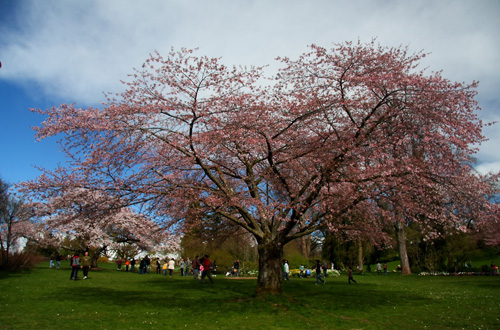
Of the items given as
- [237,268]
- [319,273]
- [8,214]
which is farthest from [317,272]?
[8,214]

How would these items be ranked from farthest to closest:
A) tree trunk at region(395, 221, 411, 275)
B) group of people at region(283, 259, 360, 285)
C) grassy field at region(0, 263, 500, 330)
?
tree trunk at region(395, 221, 411, 275) < group of people at region(283, 259, 360, 285) < grassy field at region(0, 263, 500, 330)

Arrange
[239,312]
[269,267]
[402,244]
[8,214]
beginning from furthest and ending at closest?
1. [402,244]
2. [8,214]
3. [269,267]
4. [239,312]

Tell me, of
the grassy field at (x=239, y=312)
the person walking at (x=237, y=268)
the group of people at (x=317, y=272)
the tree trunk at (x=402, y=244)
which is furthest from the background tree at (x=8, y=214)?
the tree trunk at (x=402, y=244)

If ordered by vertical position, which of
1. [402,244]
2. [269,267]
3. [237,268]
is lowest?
[237,268]

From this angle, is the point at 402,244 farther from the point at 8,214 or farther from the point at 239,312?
the point at 8,214

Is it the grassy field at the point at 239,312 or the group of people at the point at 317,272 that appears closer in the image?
the grassy field at the point at 239,312

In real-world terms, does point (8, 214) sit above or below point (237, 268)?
above

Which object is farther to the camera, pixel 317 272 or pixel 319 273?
pixel 317 272

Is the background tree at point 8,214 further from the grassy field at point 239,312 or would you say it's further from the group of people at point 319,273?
the group of people at point 319,273

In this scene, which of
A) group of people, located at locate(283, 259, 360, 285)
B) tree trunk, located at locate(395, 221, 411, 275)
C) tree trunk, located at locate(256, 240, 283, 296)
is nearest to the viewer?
tree trunk, located at locate(256, 240, 283, 296)

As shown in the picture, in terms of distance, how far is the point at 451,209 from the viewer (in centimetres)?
1086

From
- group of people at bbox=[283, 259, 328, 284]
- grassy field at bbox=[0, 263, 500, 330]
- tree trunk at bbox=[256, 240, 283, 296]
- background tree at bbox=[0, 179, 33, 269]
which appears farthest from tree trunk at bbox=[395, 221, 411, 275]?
background tree at bbox=[0, 179, 33, 269]

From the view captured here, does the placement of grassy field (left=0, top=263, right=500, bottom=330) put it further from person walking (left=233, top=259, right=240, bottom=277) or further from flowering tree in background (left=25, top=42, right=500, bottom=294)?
person walking (left=233, top=259, right=240, bottom=277)

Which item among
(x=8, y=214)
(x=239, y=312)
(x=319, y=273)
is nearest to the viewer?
(x=239, y=312)
